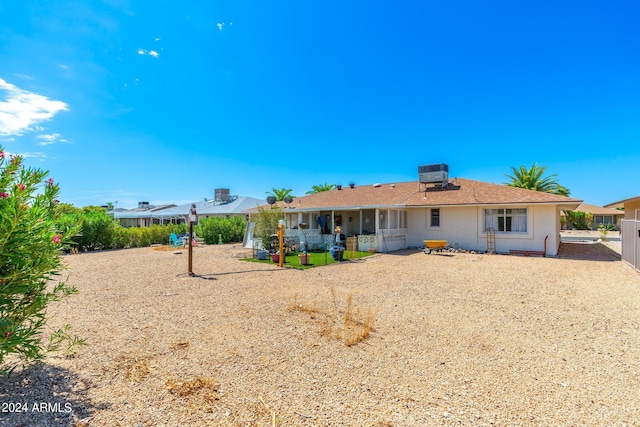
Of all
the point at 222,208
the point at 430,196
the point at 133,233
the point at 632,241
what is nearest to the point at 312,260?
the point at 430,196

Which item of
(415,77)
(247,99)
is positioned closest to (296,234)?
(247,99)

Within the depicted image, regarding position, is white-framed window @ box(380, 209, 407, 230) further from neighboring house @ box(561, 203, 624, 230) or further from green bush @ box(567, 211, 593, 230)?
neighboring house @ box(561, 203, 624, 230)

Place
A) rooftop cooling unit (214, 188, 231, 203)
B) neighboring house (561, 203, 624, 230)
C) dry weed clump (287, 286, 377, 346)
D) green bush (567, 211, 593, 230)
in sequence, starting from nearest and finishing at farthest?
dry weed clump (287, 286, 377, 346), rooftop cooling unit (214, 188, 231, 203), green bush (567, 211, 593, 230), neighboring house (561, 203, 624, 230)

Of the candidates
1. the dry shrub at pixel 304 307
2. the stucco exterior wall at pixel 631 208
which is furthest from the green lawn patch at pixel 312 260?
the stucco exterior wall at pixel 631 208

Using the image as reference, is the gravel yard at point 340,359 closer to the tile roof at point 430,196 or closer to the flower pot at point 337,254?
the flower pot at point 337,254

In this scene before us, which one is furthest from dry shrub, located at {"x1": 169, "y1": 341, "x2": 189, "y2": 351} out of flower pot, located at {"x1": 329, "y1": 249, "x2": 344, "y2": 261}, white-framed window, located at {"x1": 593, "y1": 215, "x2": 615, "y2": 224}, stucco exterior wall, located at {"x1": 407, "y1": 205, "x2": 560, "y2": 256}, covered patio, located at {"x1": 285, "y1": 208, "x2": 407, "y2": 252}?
white-framed window, located at {"x1": 593, "y1": 215, "x2": 615, "y2": 224}

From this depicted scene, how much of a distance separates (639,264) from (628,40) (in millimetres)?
9946

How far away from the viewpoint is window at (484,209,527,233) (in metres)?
17.5

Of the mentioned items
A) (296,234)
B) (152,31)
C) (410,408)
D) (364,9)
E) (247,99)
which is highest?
(364,9)

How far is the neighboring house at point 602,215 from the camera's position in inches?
1751

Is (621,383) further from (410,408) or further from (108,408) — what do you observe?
(108,408)

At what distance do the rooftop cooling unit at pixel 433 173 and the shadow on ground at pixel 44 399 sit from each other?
2114 cm

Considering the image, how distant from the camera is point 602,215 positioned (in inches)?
1839

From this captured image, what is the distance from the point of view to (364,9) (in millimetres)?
14023
